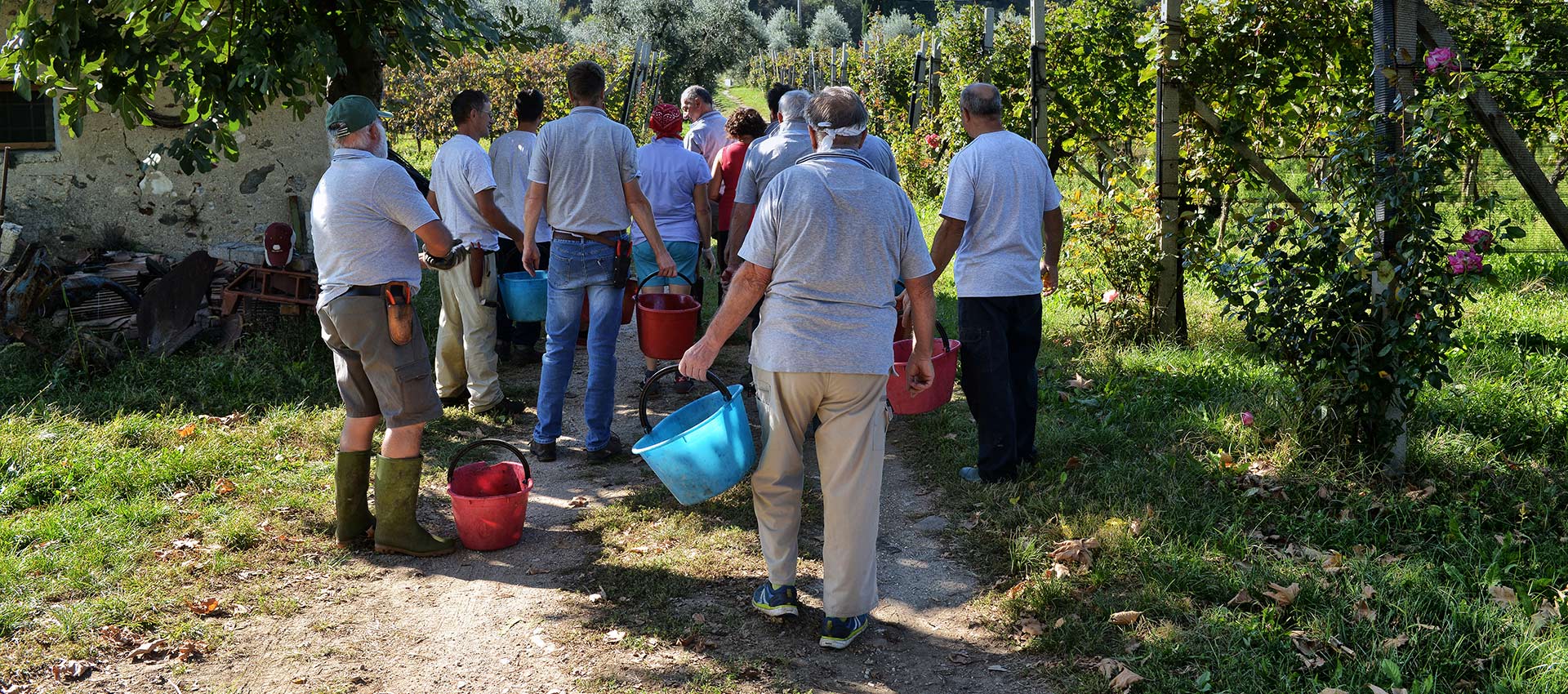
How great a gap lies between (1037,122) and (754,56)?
33.3 meters

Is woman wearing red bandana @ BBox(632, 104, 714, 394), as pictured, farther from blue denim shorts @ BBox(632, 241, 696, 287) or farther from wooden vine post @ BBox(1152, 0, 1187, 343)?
wooden vine post @ BBox(1152, 0, 1187, 343)

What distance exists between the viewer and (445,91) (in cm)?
2147

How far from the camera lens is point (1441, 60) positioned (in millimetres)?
4383

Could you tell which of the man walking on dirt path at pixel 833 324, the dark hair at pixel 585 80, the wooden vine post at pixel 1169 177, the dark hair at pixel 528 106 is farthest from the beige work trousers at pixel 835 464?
the wooden vine post at pixel 1169 177

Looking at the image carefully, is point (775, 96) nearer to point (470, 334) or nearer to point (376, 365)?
point (470, 334)

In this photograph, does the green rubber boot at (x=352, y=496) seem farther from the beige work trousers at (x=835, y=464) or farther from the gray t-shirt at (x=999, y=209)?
the gray t-shirt at (x=999, y=209)

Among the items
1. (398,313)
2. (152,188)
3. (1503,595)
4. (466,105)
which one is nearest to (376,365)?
(398,313)

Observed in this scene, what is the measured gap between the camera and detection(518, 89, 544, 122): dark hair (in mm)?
6642

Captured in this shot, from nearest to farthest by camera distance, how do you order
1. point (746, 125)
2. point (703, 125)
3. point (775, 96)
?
1. point (746, 125)
2. point (703, 125)
3. point (775, 96)

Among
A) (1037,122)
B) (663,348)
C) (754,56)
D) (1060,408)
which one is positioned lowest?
(1060,408)

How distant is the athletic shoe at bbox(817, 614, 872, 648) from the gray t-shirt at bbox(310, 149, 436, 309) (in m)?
2.11

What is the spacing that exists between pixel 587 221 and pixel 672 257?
1355 mm

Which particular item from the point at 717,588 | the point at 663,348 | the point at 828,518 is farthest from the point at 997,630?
the point at 663,348

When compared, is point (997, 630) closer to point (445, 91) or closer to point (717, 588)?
point (717, 588)
